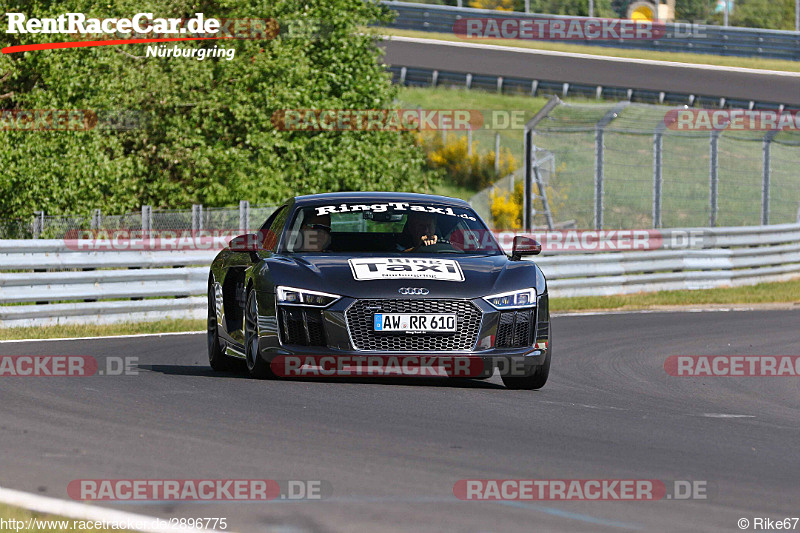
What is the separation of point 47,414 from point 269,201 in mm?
19197

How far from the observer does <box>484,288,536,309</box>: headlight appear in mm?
9109

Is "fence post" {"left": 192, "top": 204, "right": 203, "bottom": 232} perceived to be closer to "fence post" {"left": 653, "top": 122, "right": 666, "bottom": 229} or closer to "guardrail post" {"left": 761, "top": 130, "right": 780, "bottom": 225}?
"fence post" {"left": 653, "top": 122, "right": 666, "bottom": 229}

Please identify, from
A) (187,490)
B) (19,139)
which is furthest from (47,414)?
(19,139)

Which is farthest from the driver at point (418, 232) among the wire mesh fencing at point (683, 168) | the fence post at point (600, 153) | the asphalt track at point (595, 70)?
the asphalt track at point (595, 70)

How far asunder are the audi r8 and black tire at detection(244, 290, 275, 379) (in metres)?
0.01

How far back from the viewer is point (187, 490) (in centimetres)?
542

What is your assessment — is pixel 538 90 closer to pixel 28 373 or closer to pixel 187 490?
pixel 28 373

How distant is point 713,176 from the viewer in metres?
24.2

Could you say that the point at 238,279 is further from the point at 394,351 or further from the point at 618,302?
the point at 618,302

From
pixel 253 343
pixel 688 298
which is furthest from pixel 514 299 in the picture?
pixel 688 298

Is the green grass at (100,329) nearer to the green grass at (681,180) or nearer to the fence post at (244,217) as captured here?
the fence post at (244,217)

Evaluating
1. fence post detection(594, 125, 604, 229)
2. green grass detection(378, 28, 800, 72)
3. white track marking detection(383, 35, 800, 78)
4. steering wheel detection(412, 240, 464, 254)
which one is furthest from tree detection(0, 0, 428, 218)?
green grass detection(378, 28, 800, 72)

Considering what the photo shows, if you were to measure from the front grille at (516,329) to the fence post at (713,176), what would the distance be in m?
15.4

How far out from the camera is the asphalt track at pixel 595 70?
143ft
